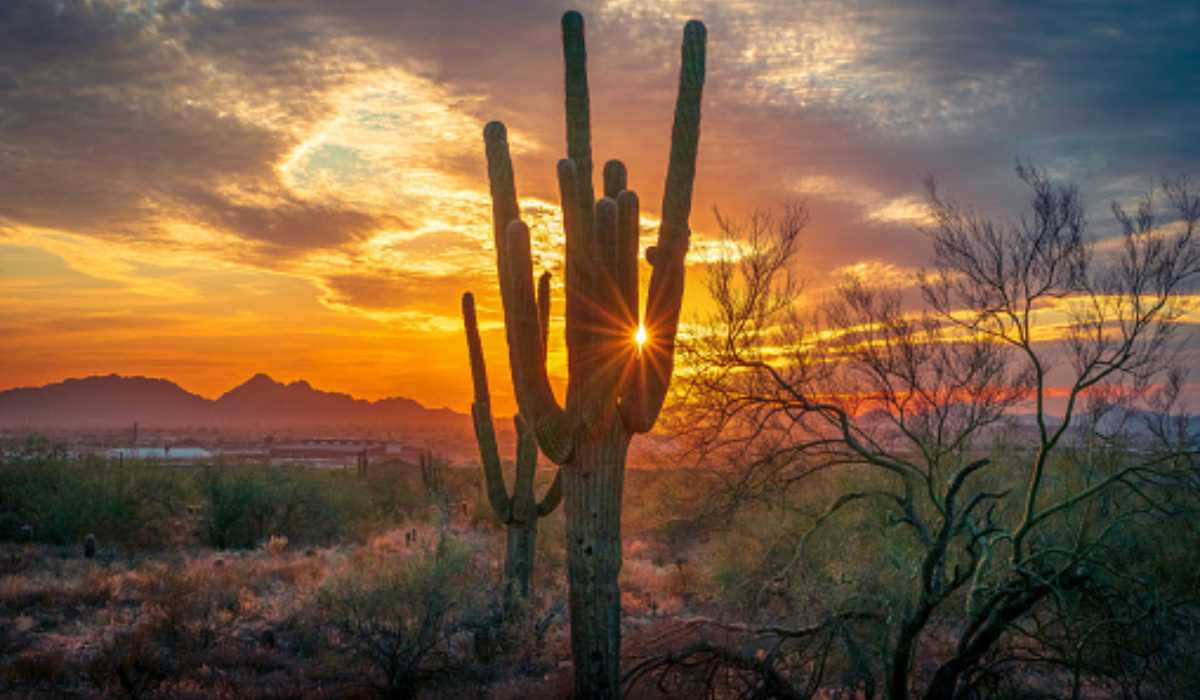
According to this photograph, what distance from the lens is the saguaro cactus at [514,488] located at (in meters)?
16.2

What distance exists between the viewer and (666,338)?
10078mm

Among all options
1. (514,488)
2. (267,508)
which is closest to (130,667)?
(514,488)

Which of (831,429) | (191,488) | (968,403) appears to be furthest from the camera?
(191,488)

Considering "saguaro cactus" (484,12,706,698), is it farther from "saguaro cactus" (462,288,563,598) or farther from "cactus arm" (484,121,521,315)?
"saguaro cactus" (462,288,563,598)

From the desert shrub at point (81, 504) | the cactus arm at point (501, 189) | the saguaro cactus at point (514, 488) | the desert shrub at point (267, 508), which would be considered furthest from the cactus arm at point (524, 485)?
the desert shrub at point (81, 504)

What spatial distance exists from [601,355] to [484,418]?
24.9 feet

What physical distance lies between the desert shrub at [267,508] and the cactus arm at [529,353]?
20.7m

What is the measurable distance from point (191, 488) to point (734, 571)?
67.3 ft

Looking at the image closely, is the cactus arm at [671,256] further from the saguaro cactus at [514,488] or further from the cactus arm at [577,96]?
the saguaro cactus at [514,488]

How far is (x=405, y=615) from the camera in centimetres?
1292

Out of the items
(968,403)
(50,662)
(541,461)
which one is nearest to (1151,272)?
(968,403)

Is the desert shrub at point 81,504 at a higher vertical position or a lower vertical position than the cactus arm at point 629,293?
lower

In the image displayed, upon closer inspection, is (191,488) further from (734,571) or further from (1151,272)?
(1151,272)

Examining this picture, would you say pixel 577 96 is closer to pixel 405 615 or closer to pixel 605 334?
pixel 605 334
